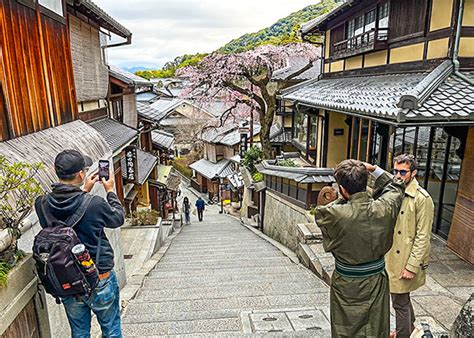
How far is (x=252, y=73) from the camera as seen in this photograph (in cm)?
1670

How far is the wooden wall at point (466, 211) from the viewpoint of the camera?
5949 mm

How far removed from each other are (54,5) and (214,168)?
24.1 meters

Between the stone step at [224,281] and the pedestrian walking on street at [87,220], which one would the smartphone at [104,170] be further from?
the stone step at [224,281]

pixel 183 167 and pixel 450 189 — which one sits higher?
pixel 450 189

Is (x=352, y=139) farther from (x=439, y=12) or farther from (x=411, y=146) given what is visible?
(x=439, y=12)

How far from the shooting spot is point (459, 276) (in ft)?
18.2

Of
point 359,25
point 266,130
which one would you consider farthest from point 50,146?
point 266,130

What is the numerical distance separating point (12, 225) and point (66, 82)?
433cm

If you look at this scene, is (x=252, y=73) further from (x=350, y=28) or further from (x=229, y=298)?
(x=229, y=298)

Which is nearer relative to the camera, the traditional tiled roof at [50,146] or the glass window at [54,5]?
the traditional tiled roof at [50,146]

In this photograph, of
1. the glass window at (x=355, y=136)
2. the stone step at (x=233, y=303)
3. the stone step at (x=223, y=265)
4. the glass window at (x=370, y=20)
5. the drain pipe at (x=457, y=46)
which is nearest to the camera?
the stone step at (x=233, y=303)

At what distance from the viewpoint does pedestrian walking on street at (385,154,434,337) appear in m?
3.37

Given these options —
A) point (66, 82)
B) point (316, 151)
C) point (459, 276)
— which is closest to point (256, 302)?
point (459, 276)

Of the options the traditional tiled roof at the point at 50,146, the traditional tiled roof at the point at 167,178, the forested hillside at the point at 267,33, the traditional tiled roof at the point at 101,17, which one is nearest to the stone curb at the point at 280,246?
the traditional tiled roof at the point at 50,146
